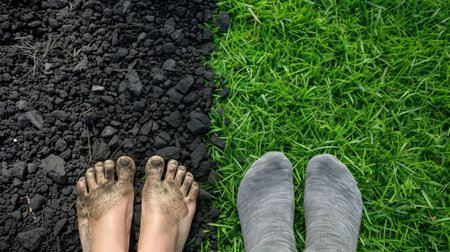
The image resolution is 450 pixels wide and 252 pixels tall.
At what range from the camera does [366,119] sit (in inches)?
77.4

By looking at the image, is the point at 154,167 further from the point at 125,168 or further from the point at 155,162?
the point at 125,168

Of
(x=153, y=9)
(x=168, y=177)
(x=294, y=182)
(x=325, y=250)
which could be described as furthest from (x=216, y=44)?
(x=325, y=250)

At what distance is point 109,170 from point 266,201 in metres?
1.12

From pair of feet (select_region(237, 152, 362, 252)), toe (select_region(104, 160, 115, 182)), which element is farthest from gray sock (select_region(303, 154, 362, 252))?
toe (select_region(104, 160, 115, 182))

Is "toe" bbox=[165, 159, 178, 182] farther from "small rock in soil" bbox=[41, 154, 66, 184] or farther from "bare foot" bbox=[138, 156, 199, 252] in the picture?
"small rock in soil" bbox=[41, 154, 66, 184]

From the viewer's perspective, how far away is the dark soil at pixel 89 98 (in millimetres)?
1896

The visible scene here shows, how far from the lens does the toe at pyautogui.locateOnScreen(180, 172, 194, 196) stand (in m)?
1.96

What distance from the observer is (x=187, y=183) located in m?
1.96

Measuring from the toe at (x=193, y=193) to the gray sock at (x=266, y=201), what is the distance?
11.8 inches

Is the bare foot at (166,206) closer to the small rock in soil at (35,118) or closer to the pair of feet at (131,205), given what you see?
the pair of feet at (131,205)

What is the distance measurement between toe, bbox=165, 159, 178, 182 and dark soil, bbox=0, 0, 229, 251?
0.17 ft

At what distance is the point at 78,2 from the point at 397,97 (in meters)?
2.43

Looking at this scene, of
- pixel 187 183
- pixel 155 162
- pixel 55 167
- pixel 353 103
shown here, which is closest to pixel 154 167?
pixel 155 162

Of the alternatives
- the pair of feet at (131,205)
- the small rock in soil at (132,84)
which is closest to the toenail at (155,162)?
the pair of feet at (131,205)
